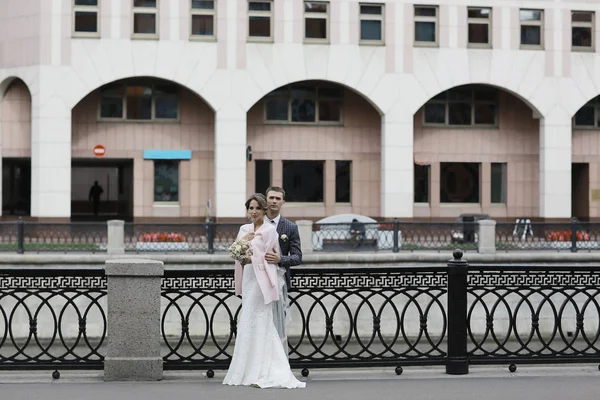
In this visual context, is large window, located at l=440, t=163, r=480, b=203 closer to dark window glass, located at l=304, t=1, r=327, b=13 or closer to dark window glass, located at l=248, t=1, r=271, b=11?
dark window glass, located at l=304, t=1, r=327, b=13

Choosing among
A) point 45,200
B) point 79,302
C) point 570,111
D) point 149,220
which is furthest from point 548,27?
point 79,302

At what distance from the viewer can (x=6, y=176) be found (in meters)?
40.5

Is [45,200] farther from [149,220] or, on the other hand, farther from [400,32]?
[400,32]

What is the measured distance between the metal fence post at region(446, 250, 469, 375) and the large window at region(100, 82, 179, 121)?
2967 cm

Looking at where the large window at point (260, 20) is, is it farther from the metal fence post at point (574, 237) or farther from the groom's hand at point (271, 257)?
the groom's hand at point (271, 257)

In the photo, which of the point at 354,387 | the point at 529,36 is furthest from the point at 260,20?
the point at 354,387

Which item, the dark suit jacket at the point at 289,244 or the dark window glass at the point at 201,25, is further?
the dark window glass at the point at 201,25

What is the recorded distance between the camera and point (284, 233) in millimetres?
11367

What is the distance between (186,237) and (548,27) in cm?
1830

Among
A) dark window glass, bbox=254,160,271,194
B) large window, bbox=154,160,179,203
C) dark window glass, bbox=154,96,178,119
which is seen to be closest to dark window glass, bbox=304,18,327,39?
dark window glass, bbox=254,160,271,194

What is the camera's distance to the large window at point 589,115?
43438mm

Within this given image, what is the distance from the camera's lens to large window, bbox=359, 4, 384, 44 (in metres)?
40.4

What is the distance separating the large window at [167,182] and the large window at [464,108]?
9587 millimetres

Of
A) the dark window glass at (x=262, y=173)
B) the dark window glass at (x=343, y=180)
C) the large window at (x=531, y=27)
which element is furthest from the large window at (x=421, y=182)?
the large window at (x=531, y=27)
